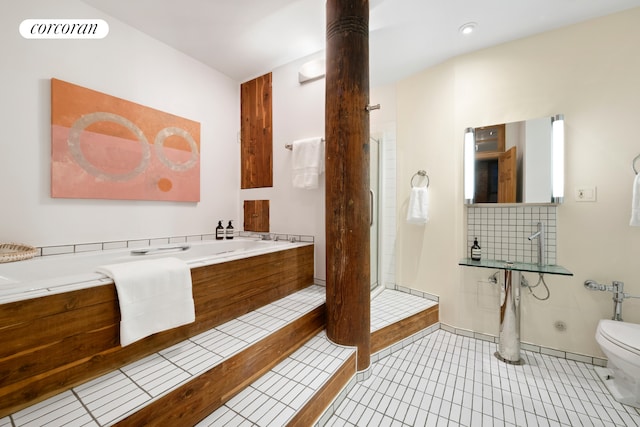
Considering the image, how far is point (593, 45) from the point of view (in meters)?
1.79

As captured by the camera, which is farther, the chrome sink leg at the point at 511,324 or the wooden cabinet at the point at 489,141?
the wooden cabinet at the point at 489,141

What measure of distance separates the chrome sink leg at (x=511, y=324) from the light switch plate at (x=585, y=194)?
73cm

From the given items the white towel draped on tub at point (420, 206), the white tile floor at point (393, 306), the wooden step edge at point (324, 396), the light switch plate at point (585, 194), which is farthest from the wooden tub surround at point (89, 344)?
the light switch plate at point (585, 194)

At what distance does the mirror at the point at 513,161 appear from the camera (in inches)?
75.4

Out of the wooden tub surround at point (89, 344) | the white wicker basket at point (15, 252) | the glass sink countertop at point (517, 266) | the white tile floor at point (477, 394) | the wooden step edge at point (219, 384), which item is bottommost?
the white tile floor at point (477, 394)

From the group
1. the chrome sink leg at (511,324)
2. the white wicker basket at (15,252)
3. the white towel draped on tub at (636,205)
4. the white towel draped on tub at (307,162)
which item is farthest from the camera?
the white towel draped on tub at (307,162)

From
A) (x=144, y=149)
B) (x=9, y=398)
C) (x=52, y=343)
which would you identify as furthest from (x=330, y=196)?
(x=144, y=149)

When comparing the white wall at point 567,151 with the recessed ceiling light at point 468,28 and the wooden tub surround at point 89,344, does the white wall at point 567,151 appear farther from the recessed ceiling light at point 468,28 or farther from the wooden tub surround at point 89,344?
the wooden tub surround at point 89,344

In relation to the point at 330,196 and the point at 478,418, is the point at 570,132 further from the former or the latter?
the point at 478,418

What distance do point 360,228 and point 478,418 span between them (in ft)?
3.92

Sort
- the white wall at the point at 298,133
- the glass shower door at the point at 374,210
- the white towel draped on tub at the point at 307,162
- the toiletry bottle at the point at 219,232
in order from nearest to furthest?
the white towel draped on tub at the point at 307,162, the white wall at the point at 298,133, the glass shower door at the point at 374,210, the toiletry bottle at the point at 219,232

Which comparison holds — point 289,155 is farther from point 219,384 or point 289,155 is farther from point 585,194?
point 585,194

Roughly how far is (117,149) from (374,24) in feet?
7.54

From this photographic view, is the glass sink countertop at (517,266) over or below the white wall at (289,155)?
below
